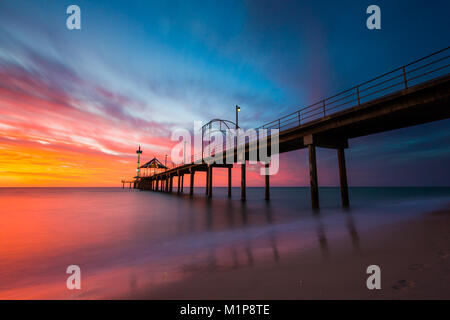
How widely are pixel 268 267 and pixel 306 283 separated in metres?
1.10

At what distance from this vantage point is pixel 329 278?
13.2 feet

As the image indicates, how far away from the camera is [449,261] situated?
185 inches

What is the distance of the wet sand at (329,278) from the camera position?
11.1 ft

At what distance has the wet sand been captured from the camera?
3.39 m

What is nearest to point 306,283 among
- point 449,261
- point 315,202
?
point 449,261

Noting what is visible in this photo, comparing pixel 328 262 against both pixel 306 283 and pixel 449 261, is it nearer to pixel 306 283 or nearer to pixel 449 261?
pixel 306 283

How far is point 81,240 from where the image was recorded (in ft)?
29.5

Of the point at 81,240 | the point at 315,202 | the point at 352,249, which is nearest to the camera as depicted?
the point at 352,249

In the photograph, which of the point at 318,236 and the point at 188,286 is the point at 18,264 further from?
the point at 318,236

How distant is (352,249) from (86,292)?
271 inches

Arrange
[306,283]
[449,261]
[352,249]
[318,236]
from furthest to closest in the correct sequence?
[318,236] < [352,249] < [449,261] < [306,283]
